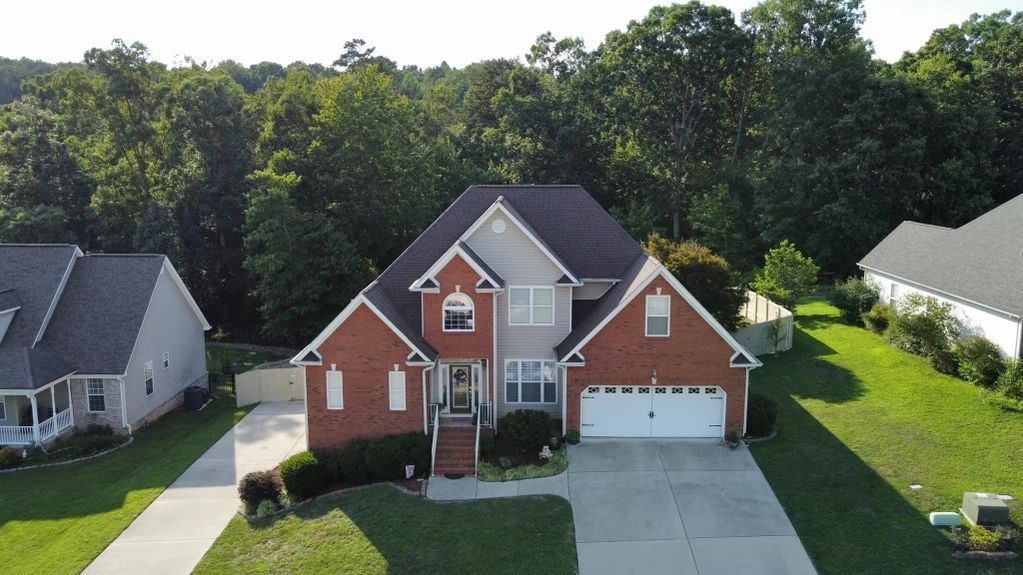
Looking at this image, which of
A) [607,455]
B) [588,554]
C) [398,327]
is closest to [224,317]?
[398,327]

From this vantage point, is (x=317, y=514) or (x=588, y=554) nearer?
(x=588, y=554)

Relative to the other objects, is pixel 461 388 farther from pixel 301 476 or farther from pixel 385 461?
pixel 301 476

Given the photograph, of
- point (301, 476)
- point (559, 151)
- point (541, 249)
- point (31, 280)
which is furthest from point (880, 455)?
point (559, 151)

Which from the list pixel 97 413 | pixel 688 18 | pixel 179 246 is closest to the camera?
pixel 97 413

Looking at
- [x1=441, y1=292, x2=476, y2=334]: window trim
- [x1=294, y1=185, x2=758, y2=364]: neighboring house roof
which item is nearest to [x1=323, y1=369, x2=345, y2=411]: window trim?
[x1=294, y1=185, x2=758, y2=364]: neighboring house roof

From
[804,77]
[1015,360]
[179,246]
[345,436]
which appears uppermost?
[804,77]

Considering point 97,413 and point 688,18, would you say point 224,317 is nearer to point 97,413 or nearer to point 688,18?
point 97,413

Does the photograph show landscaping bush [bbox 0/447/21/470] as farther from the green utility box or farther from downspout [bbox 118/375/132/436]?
the green utility box

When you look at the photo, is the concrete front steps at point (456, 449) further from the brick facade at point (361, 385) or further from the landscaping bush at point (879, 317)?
the landscaping bush at point (879, 317)
